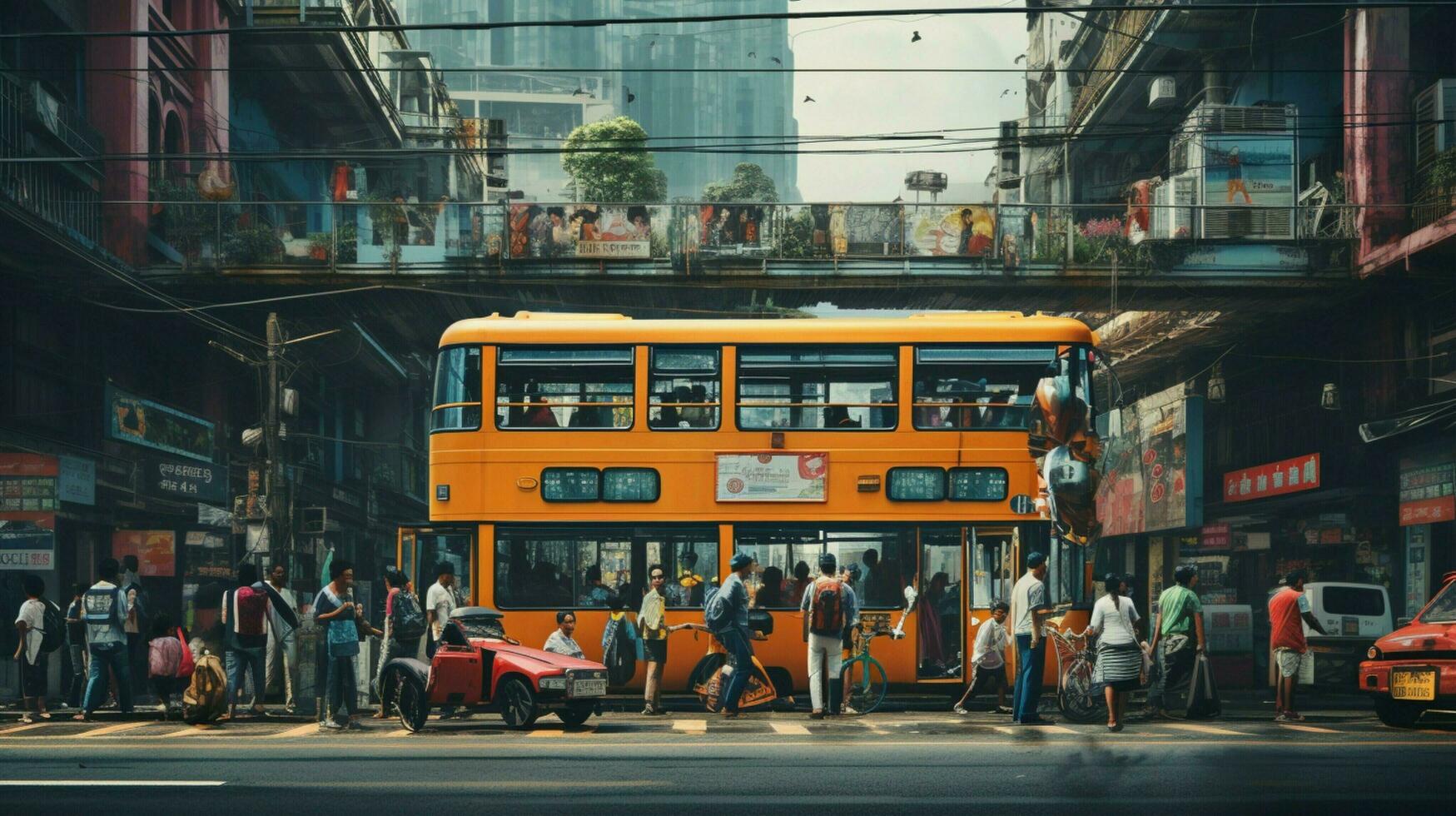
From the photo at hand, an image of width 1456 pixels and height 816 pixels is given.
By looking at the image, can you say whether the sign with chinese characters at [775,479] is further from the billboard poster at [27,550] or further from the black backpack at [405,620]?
the billboard poster at [27,550]

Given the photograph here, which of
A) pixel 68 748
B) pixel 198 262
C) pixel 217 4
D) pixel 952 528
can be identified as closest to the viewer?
pixel 68 748

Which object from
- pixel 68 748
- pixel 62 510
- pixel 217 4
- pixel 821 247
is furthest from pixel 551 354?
pixel 217 4

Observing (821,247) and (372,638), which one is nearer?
(372,638)

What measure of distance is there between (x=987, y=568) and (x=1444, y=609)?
4.89m

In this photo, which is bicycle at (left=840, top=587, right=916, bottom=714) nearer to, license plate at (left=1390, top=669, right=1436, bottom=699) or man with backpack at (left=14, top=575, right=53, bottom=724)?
license plate at (left=1390, top=669, right=1436, bottom=699)

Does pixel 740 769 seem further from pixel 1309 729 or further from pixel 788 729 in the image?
pixel 1309 729

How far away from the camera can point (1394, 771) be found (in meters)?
10.2

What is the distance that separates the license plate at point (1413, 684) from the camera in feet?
45.3

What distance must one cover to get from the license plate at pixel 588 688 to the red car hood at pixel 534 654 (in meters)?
0.14

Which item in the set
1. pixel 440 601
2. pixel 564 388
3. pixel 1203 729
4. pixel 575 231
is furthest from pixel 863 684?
pixel 575 231

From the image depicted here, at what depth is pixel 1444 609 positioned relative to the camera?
14664 millimetres

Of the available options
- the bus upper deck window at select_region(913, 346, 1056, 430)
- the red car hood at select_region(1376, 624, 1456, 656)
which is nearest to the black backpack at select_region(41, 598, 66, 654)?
the bus upper deck window at select_region(913, 346, 1056, 430)

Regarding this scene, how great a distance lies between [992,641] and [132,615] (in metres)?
10.2

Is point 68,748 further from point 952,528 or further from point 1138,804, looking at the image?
point 952,528
